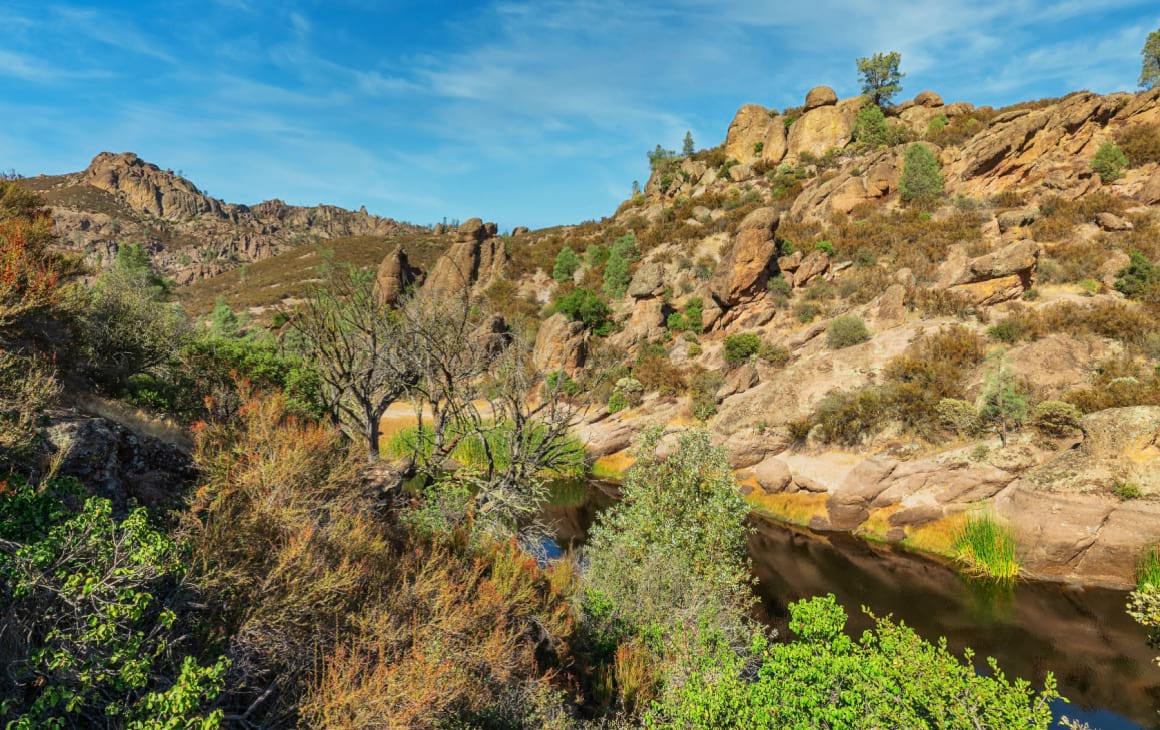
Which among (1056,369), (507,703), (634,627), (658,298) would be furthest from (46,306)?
(658,298)

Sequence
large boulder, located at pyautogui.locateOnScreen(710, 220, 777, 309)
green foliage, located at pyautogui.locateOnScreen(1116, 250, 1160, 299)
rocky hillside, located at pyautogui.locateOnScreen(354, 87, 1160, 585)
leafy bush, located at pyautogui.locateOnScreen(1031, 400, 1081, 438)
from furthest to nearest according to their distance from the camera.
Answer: large boulder, located at pyautogui.locateOnScreen(710, 220, 777, 309)
green foliage, located at pyautogui.locateOnScreen(1116, 250, 1160, 299)
leafy bush, located at pyautogui.locateOnScreen(1031, 400, 1081, 438)
rocky hillside, located at pyautogui.locateOnScreen(354, 87, 1160, 585)

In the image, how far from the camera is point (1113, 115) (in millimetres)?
43250

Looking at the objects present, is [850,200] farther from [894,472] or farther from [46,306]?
[46,306]

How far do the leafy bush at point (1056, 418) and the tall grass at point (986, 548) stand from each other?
5488 mm

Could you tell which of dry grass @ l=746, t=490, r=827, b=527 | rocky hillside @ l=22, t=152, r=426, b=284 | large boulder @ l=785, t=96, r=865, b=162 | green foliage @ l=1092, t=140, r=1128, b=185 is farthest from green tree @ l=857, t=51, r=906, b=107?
rocky hillside @ l=22, t=152, r=426, b=284

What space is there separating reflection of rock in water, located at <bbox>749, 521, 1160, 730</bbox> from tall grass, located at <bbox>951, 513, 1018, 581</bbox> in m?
0.82

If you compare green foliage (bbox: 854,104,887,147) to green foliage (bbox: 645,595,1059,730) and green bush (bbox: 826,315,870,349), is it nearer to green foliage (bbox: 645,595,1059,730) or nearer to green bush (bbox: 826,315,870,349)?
green bush (bbox: 826,315,870,349)

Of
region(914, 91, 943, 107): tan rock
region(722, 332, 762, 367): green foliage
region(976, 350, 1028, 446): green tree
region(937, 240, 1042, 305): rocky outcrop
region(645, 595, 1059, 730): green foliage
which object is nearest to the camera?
region(645, 595, 1059, 730): green foliage

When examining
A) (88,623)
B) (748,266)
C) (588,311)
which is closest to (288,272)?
(588,311)

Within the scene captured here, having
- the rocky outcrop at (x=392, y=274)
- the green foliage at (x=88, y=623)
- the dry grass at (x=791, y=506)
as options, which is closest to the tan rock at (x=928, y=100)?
the dry grass at (x=791, y=506)

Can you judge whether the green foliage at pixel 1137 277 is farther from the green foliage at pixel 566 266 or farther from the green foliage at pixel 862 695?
the green foliage at pixel 566 266

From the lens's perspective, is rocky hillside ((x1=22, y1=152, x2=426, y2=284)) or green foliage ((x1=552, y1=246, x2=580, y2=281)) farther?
rocky hillside ((x1=22, y1=152, x2=426, y2=284))

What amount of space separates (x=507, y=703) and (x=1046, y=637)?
1765 cm

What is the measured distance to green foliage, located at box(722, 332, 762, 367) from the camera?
38.3 metres
